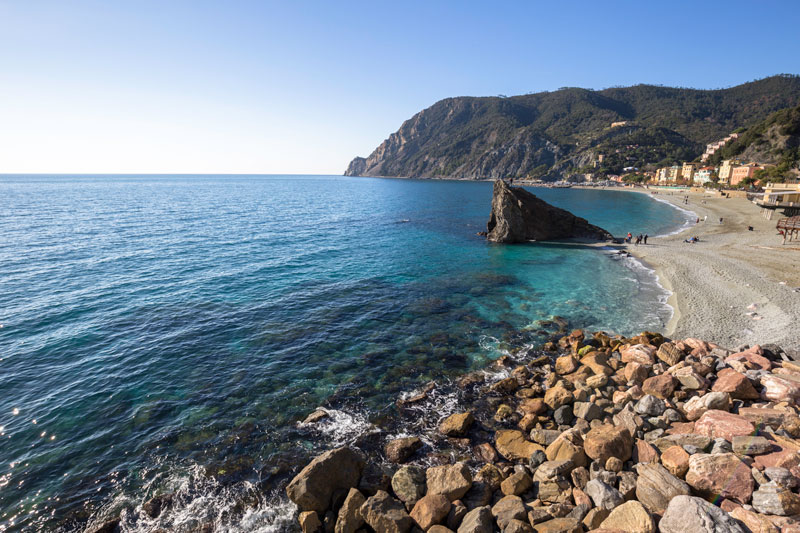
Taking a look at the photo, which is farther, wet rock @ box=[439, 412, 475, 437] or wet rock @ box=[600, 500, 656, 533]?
wet rock @ box=[439, 412, 475, 437]

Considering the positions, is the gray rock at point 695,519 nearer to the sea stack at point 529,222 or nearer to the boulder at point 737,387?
the boulder at point 737,387

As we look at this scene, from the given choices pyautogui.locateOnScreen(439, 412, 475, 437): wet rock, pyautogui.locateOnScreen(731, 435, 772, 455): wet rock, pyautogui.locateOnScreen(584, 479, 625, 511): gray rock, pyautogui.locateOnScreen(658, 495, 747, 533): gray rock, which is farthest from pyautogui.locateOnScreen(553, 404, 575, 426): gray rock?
pyautogui.locateOnScreen(658, 495, 747, 533): gray rock

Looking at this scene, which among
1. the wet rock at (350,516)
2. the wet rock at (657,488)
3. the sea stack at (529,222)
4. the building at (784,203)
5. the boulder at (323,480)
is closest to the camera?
the wet rock at (657,488)

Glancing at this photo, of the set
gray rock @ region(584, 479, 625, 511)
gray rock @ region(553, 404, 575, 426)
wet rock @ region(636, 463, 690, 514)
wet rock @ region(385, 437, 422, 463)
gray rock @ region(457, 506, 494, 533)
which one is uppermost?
wet rock @ region(636, 463, 690, 514)

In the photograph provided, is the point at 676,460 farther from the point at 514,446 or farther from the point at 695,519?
the point at 514,446

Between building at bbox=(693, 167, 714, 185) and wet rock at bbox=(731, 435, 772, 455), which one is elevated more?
building at bbox=(693, 167, 714, 185)

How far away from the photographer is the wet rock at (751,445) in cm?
1048

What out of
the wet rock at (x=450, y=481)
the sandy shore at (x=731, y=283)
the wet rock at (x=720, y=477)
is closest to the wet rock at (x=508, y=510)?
the wet rock at (x=450, y=481)

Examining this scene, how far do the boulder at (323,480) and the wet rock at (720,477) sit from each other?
414 inches

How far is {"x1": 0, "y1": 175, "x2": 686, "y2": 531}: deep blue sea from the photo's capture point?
13.1 metres

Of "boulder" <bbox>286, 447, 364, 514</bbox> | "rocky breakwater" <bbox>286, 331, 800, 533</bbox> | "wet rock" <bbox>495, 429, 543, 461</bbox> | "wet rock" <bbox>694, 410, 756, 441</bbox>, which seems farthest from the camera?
"wet rock" <bbox>495, 429, 543, 461</bbox>

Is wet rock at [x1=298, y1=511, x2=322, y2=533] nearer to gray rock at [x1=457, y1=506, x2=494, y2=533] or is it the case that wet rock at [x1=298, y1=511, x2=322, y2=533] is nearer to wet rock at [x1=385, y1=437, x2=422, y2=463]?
wet rock at [x1=385, y1=437, x2=422, y2=463]

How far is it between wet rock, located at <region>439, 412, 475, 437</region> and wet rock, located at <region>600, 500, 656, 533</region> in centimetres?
627

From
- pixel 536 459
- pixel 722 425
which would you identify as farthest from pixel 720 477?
pixel 536 459
